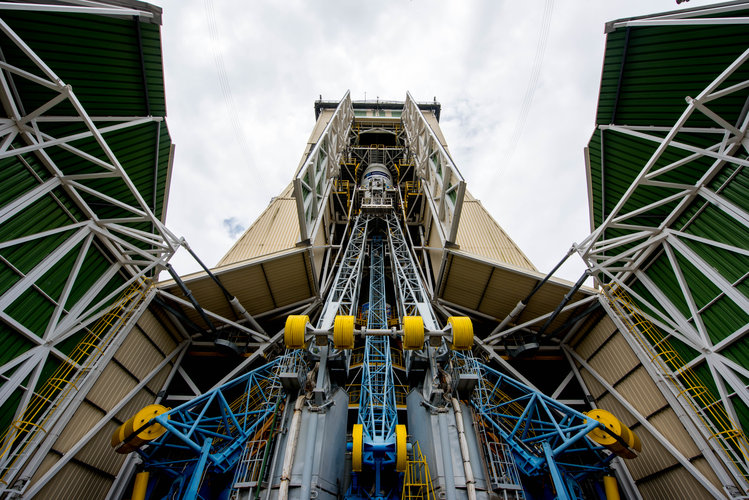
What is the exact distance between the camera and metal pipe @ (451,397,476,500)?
8252 mm

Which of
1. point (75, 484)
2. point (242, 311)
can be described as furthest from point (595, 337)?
point (75, 484)

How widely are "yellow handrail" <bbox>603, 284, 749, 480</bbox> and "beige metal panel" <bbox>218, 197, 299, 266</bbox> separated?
16.2 meters

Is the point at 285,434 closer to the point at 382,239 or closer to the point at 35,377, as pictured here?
the point at 35,377

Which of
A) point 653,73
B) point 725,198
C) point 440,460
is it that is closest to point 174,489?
point 440,460

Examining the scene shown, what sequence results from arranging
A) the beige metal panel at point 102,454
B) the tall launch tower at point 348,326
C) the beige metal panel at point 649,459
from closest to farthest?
1. the tall launch tower at point 348,326
2. the beige metal panel at point 102,454
3. the beige metal panel at point 649,459

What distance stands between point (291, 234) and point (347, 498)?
13.0 m

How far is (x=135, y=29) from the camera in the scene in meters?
10.5

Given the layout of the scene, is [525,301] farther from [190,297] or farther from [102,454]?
[102,454]

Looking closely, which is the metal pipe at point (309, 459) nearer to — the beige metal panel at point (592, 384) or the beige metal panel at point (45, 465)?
the beige metal panel at point (45, 465)

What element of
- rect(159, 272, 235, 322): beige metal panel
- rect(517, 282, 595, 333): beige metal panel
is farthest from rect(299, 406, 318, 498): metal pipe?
rect(517, 282, 595, 333): beige metal panel

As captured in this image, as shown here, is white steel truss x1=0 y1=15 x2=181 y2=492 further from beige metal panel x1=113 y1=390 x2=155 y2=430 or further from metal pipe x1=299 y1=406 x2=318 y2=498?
metal pipe x1=299 y1=406 x2=318 y2=498

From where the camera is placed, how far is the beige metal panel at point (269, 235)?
17406 millimetres

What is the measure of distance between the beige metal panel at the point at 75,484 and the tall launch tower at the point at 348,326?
0.07 metres

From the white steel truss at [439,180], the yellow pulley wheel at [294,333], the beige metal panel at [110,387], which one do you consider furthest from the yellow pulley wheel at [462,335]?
the beige metal panel at [110,387]
